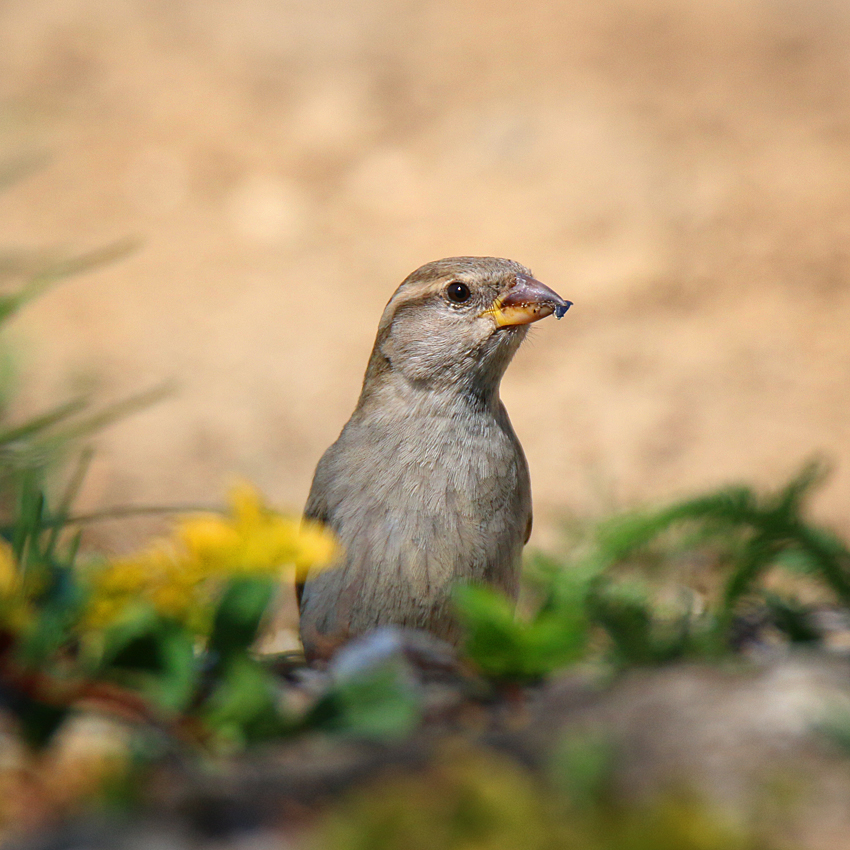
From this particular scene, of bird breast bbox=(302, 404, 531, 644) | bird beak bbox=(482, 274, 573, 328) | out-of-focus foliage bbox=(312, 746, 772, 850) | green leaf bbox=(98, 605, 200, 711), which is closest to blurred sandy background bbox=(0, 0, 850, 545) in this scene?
bird beak bbox=(482, 274, 573, 328)

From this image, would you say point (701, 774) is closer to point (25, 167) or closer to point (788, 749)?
point (788, 749)

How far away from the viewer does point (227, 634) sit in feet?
5.89

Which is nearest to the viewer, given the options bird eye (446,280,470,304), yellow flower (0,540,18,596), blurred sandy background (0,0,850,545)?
yellow flower (0,540,18,596)

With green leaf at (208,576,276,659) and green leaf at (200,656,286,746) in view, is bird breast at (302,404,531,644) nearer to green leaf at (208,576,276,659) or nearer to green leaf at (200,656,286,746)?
green leaf at (208,576,276,659)

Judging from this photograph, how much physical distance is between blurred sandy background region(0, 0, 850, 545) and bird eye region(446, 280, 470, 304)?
9.81ft

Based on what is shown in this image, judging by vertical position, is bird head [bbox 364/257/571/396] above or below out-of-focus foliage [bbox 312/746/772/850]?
above

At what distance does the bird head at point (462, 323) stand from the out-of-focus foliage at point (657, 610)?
1484 mm

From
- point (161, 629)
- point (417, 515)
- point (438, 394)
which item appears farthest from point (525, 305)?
point (161, 629)

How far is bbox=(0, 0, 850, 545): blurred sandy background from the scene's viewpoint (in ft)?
27.9

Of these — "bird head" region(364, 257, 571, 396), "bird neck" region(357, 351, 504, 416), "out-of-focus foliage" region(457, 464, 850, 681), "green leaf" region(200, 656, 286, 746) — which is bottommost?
"green leaf" region(200, 656, 286, 746)

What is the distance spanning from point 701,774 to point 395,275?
9.24 meters

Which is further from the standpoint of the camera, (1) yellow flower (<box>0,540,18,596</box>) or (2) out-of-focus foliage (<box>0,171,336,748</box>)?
(1) yellow flower (<box>0,540,18,596</box>)

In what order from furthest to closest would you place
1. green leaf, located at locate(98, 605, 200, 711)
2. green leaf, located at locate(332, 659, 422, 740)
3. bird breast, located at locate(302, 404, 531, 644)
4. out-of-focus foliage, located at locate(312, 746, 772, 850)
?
bird breast, located at locate(302, 404, 531, 644) → green leaf, located at locate(98, 605, 200, 711) → green leaf, located at locate(332, 659, 422, 740) → out-of-focus foliage, located at locate(312, 746, 772, 850)

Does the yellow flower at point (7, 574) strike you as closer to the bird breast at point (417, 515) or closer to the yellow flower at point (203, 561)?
the yellow flower at point (203, 561)
